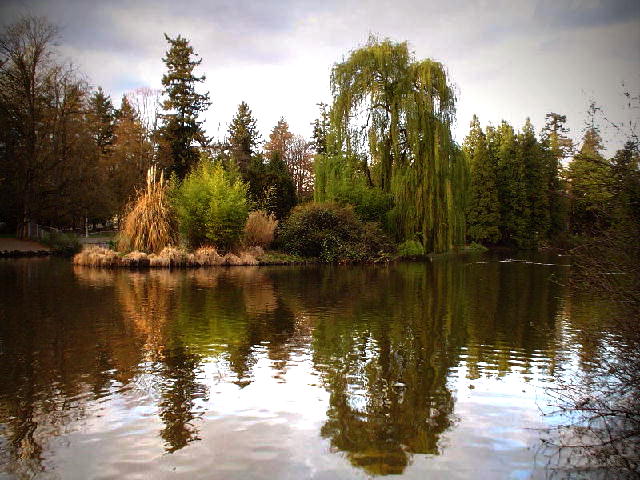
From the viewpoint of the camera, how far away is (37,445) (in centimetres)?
383

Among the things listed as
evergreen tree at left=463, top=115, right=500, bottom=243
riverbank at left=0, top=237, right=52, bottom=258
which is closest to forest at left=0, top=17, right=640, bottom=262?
riverbank at left=0, top=237, right=52, bottom=258

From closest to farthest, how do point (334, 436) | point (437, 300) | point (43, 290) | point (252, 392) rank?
point (334, 436) → point (252, 392) → point (437, 300) → point (43, 290)

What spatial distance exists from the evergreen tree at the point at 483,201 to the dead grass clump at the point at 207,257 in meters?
26.3

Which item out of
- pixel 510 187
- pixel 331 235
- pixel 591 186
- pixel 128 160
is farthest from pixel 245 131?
pixel 591 186

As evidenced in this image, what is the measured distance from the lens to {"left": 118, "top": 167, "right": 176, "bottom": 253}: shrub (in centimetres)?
2055

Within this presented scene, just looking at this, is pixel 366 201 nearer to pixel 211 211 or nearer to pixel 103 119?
pixel 211 211

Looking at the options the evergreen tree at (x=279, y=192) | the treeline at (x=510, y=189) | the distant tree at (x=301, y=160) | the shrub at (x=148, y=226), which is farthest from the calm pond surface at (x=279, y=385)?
the distant tree at (x=301, y=160)

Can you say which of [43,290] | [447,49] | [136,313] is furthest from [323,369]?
[447,49]

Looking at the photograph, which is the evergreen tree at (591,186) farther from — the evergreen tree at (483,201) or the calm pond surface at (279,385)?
the evergreen tree at (483,201)

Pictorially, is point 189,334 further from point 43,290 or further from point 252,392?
point 43,290

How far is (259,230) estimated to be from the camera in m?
23.9

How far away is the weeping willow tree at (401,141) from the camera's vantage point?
79.2 feet

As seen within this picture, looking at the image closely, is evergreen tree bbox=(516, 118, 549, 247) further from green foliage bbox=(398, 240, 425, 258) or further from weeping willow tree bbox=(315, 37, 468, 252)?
green foliage bbox=(398, 240, 425, 258)

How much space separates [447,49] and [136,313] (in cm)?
2158
